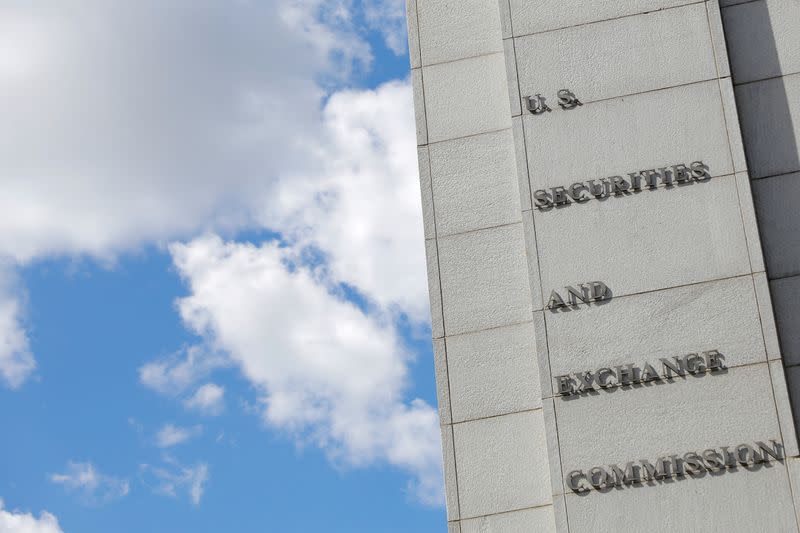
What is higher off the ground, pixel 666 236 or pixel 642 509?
pixel 666 236

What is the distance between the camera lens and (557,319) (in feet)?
56.5

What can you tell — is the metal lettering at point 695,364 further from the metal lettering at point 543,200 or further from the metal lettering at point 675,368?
the metal lettering at point 543,200

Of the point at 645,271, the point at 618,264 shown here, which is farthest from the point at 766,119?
the point at 618,264

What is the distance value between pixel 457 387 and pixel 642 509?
321cm

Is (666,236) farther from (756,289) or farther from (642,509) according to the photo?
(642,509)

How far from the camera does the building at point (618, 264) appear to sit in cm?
1612

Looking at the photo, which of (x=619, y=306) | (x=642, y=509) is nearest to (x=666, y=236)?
(x=619, y=306)

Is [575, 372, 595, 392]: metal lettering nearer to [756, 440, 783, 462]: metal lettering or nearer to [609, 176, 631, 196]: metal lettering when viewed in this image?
[756, 440, 783, 462]: metal lettering

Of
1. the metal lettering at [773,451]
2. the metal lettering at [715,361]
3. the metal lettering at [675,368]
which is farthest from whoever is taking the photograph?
the metal lettering at [675,368]

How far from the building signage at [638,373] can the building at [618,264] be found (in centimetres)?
3

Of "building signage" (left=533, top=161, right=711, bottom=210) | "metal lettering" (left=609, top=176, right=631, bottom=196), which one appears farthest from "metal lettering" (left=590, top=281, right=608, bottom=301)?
"metal lettering" (left=609, top=176, right=631, bottom=196)

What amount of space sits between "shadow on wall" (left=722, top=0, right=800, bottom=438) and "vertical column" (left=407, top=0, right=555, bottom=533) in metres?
3.44

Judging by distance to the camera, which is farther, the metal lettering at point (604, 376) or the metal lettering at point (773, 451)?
the metal lettering at point (604, 376)

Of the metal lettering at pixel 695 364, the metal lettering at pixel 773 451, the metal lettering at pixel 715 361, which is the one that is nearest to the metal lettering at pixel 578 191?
the metal lettering at pixel 695 364
